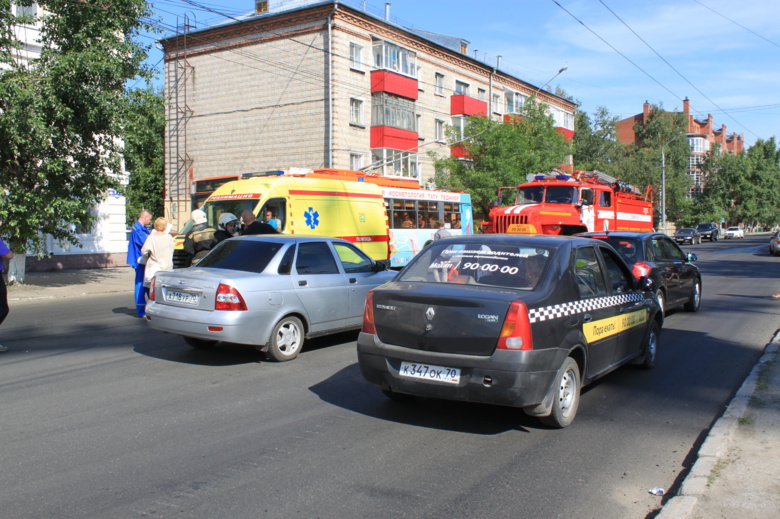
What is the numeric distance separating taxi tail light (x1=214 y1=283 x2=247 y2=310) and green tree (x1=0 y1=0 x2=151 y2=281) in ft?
29.7

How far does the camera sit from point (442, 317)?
512 cm

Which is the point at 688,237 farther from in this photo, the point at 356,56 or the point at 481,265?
the point at 481,265

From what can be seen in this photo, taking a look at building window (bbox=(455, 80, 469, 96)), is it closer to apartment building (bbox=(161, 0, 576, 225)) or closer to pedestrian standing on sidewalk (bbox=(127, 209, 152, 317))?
apartment building (bbox=(161, 0, 576, 225))

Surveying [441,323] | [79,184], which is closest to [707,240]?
[79,184]

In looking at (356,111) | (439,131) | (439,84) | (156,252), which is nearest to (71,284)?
(156,252)

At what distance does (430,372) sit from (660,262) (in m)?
7.38

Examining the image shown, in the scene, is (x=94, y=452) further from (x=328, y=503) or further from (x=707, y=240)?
(x=707, y=240)

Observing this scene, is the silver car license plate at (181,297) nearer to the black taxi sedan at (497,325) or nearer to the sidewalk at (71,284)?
the black taxi sedan at (497,325)

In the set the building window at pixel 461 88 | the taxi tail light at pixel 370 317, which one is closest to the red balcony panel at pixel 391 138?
the building window at pixel 461 88

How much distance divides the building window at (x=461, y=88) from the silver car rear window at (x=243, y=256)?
3544 centimetres

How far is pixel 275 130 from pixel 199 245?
23.6 meters

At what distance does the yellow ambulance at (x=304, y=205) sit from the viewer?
14242 mm

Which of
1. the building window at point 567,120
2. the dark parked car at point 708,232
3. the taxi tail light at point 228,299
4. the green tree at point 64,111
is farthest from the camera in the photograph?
the dark parked car at point 708,232

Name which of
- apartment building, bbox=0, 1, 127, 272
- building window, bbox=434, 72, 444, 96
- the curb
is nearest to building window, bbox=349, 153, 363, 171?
building window, bbox=434, 72, 444, 96
